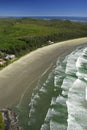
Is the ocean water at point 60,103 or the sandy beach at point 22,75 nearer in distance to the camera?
the ocean water at point 60,103

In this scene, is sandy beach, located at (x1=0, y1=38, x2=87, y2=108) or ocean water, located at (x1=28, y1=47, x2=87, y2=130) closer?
ocean water, located at (x1=28, y1=47, x2=87, y2=130)

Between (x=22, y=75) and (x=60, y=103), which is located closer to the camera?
(x=60, y=103)

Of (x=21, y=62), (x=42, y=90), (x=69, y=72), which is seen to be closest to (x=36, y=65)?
(x=21, y=62)

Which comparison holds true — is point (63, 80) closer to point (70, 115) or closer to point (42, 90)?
point (42, 90)
